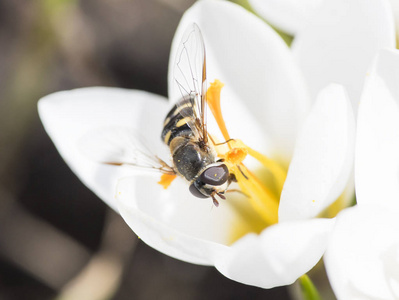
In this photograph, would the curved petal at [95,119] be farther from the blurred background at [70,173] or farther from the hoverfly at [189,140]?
the blurred background at [70,173]

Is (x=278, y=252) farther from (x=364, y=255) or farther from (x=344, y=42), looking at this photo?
(x=344, y=42)


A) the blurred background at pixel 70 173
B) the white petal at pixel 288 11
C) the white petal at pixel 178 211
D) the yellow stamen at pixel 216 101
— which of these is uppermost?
Answer: the white petal at pixel 288 11

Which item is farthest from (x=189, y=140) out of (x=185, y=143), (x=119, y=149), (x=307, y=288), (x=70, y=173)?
(x=70, y=173)

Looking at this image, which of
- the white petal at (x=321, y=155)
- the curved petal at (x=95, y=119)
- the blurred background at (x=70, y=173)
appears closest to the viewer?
the white petal at (x=321, y=155)

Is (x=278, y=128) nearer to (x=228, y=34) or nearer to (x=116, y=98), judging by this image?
(x=228, y=34)

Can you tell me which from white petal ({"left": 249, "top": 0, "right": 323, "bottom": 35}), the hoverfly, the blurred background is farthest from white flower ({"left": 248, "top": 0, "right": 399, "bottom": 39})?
the blurred background

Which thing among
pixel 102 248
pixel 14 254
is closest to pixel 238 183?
pixel 102 248

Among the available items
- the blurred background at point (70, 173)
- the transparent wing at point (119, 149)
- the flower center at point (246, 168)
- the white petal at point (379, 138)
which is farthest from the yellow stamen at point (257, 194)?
the blurred background at point (70, 173)
